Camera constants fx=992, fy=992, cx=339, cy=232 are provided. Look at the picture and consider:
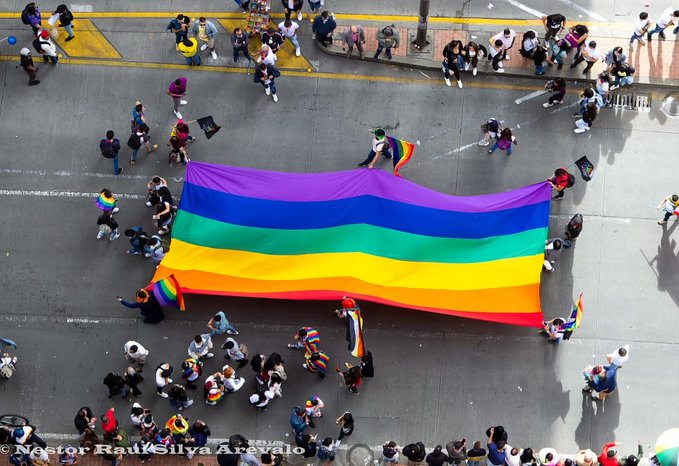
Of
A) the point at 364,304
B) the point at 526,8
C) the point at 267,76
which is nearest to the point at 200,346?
the point at 364,304

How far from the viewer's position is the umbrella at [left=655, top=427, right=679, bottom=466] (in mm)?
17922

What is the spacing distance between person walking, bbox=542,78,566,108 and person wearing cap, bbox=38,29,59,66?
1102 cm

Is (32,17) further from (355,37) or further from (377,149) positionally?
(377,149)

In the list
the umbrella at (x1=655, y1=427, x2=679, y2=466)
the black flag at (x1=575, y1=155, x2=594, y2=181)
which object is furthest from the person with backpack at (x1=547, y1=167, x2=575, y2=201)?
the umbrella at (x1=655, y1=427, x2=679, y2=466)

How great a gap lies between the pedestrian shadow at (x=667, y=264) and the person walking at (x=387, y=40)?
7069mm

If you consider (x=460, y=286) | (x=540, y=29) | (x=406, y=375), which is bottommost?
(x=406, y=375)

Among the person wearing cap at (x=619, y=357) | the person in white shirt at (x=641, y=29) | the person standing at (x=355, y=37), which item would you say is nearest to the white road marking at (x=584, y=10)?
the person in white shirt at (x=641, y=29)

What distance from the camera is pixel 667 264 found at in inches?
824

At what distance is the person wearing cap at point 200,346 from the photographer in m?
19.6

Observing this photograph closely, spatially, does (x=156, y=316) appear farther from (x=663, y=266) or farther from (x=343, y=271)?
(x=663, y=266)

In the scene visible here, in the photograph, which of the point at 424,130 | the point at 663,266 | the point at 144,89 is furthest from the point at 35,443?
the point at 663,266

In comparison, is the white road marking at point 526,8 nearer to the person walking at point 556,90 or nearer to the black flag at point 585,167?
the person walking at point 556,90

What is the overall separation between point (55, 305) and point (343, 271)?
6126 millimetres

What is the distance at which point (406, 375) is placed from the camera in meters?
20.2
